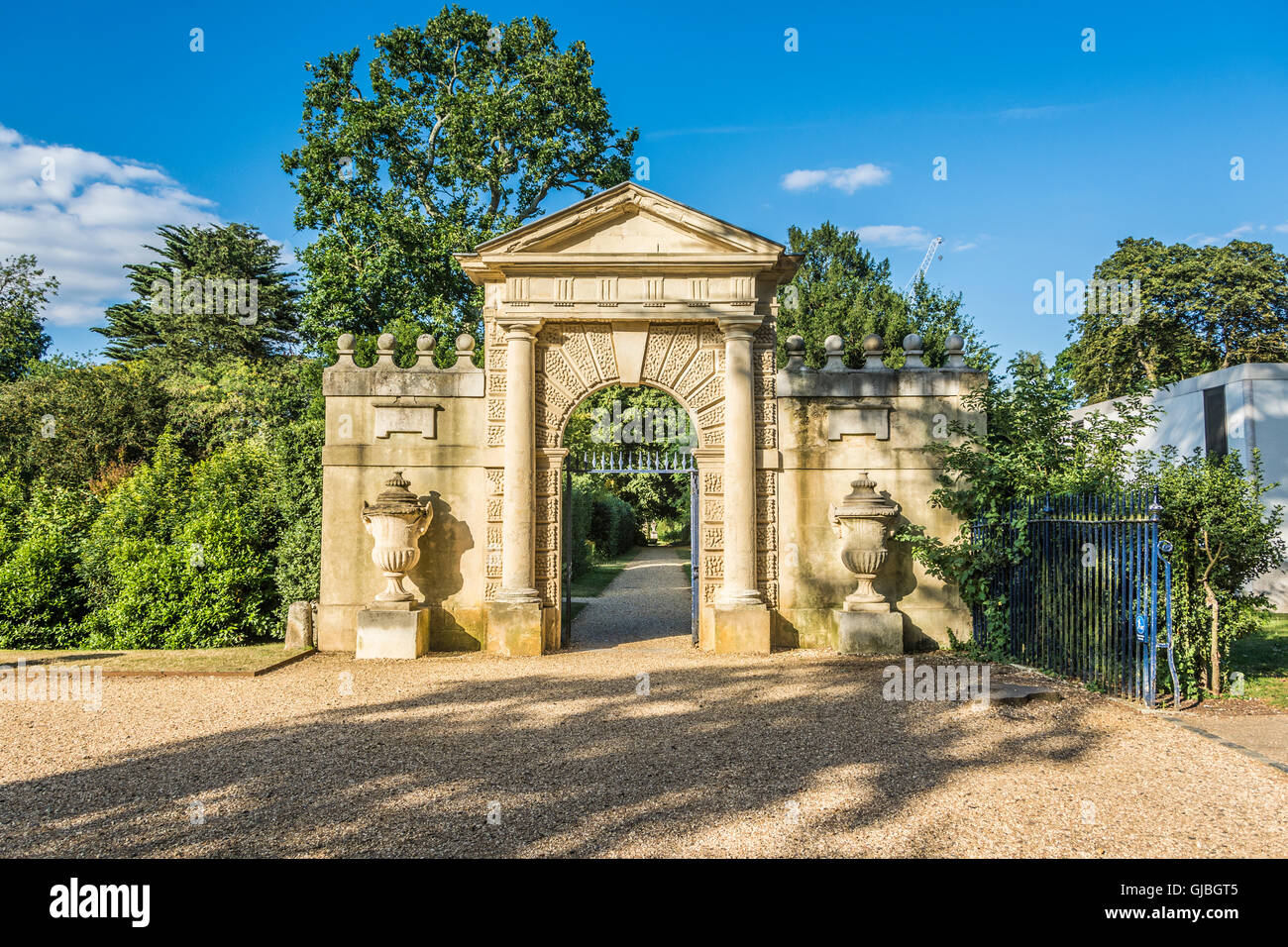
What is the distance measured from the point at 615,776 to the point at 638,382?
5.75 metres

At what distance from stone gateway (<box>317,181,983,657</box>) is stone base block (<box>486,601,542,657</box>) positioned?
0.22 metres

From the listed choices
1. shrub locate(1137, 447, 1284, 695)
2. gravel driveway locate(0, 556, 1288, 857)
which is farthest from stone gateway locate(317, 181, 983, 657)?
shrub locate(1137, 447, 1284, 695)

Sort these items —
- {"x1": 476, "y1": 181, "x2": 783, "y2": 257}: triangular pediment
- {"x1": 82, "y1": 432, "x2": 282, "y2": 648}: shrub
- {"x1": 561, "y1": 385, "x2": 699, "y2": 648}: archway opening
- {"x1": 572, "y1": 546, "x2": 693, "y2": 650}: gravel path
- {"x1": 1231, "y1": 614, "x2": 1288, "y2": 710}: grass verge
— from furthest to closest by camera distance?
{"x1": 572, "y1": 546, "x2": 693, "y2": 650}: gravel path < {"x1": 561, "y1": 385, "x2": 699, "y2": 648}: archway opening < {"x1": 82, "y1": 432, "x2": 282, "y2": 648}: shrub < {"x1": 476, "y1": 181, "x2": 783, "y2": 257}: triangular pediment < {"x1": 1231, "y1": 614, "x2": 1288, "y2": 710}: grass verge

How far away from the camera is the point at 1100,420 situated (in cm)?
897

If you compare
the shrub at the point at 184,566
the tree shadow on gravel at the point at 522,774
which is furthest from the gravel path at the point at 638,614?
the shrub at the point at 184,566

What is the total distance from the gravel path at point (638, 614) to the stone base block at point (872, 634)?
2.06 m

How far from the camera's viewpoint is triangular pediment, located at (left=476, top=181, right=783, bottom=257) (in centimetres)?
924

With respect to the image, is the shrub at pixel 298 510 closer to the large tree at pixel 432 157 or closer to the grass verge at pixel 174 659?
the grass verge at pixel 174 659

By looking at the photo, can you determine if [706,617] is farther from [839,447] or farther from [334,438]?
[334,438]

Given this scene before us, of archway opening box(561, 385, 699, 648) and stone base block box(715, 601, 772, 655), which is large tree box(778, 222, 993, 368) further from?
stone base block box(715, 601, 772, 655)

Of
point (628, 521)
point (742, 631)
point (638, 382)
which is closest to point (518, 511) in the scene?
point (638, 382)

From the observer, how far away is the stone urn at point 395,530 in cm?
892

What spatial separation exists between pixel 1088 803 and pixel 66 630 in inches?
472

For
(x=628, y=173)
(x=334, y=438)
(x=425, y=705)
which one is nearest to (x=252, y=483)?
(x=334, y=438)
